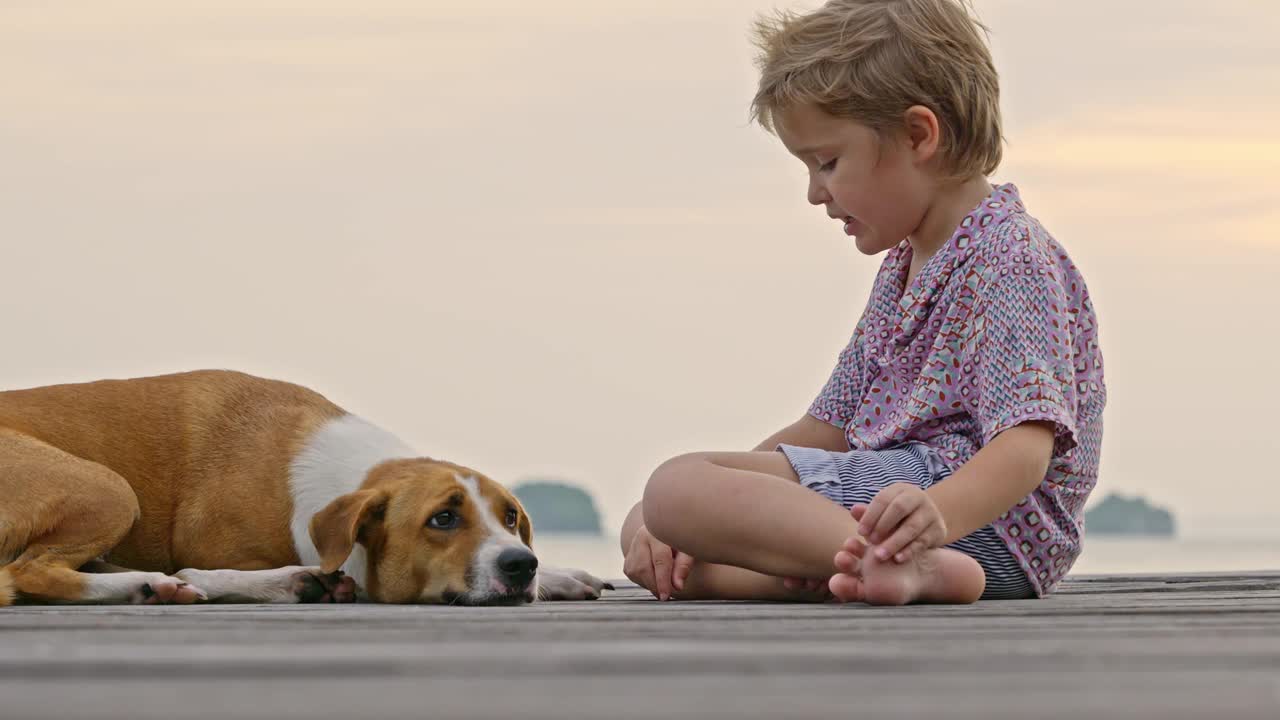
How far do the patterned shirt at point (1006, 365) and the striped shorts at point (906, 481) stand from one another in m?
0.03

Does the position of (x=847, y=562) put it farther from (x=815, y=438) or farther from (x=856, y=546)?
(x=815, y=438)

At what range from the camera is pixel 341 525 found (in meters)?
3.76

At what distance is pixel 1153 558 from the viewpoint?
2036 cm

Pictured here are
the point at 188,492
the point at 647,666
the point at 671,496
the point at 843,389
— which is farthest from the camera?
the point at 188,492

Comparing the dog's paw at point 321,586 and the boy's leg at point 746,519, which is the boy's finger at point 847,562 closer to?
the boy's leg at point 746,519

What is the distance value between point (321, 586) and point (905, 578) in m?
1.76

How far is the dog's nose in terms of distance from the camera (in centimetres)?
366

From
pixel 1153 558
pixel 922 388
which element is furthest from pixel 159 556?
pixel 1153 558

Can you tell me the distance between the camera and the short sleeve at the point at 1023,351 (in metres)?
3.08

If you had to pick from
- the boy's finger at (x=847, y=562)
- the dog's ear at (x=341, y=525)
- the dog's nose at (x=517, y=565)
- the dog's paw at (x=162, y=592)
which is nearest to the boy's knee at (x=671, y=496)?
the dog's nose at (x=517, y=565)

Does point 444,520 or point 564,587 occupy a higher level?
point 444,520

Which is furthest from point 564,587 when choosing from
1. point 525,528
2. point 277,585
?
point 277,585

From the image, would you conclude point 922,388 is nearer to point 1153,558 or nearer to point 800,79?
point 800,79

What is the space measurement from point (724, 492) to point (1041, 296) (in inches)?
33.2
